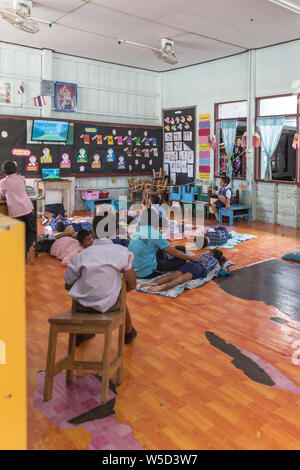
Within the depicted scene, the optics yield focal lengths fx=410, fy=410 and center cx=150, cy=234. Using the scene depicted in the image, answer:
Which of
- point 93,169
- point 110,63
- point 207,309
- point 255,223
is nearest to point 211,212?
point 255,223

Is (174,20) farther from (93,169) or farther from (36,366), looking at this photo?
(36,366)

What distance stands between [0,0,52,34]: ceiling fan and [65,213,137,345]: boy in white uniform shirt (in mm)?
4412

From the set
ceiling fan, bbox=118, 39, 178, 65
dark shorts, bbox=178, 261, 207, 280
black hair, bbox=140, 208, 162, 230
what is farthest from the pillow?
ceiling fan, bbox=118, 39, 178, 65

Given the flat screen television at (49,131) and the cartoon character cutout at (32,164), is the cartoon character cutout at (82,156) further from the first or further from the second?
the cartoon character cutout at (32,164)

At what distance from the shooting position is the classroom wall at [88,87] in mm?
8969

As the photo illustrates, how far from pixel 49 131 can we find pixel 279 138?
5076 mm

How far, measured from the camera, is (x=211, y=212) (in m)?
9.18

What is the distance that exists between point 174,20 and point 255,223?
4.39 m

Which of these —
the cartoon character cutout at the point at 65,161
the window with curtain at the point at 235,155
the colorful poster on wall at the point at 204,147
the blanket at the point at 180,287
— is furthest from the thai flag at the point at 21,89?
the blanket at the point at 180,287

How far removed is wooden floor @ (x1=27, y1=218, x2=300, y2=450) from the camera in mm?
2215

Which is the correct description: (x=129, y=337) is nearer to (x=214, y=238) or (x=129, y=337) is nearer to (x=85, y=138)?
(x=214, y=238)

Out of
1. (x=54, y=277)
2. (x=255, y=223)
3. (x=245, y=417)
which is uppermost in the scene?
(x=255, y=223)

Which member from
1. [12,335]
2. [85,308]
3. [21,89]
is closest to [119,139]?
[21,89]

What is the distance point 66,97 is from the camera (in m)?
9.69
